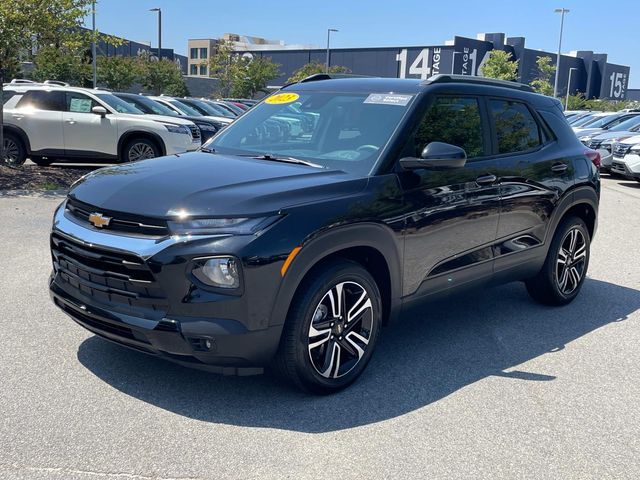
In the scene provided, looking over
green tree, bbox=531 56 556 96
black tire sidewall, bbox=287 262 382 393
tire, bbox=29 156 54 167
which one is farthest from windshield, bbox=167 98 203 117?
green tree, bbox=531 56 556 96

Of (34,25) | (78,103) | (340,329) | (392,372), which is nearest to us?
(340,329)

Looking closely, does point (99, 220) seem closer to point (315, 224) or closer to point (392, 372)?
point (315, 224)

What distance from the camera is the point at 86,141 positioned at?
13758 millimetres

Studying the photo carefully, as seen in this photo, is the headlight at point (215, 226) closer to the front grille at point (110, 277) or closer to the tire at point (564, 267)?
the front grille at point (110, 277)

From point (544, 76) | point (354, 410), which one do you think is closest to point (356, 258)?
point (354, 410)

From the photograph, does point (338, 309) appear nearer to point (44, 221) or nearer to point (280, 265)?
point (280, 265)

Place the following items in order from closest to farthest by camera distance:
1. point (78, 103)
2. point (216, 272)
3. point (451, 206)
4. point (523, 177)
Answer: point (216, 272)
point (451, 206)
point (523, 177)
point (78, 103)

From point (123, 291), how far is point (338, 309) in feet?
4.00

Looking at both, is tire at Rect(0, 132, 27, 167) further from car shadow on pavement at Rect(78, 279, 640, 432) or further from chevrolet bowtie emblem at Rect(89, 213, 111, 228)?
chevrolet bowtie emblem at Rect(89, 213, 111, 228)

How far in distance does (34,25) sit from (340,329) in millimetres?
10436

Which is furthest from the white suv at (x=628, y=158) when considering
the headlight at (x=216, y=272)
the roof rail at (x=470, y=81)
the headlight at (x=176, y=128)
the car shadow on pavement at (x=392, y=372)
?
the headlight at (x=216, y=272)

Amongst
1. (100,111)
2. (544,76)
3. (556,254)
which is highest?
(544,76)

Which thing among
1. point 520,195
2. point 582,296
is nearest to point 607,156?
point 582,296

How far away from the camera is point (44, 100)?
14.0 m
